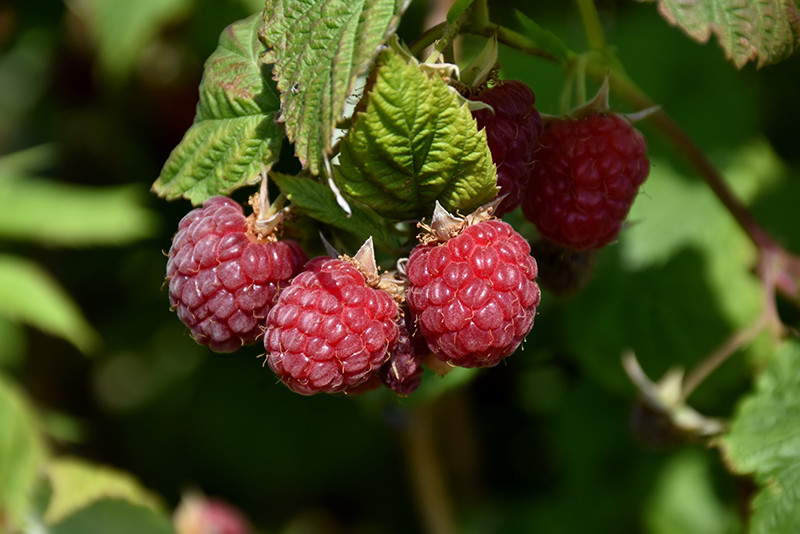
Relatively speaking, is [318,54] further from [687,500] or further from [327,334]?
[687,500]

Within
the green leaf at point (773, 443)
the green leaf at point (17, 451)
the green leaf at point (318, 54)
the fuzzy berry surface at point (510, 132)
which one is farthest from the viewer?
the green leaf at point (17, 451)

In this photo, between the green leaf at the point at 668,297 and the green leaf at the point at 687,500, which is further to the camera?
the green leaf at the point at 687,500

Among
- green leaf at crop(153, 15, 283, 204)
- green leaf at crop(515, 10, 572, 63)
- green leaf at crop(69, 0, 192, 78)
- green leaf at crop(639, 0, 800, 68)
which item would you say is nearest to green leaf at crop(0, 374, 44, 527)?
green leaf at crop(69, 0, 192, 78)

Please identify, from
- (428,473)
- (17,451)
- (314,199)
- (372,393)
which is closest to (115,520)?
(17,451)

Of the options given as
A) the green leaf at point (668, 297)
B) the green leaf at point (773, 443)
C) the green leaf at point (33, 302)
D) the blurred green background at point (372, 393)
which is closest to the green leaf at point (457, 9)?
the blurred green background at point (372, 393)

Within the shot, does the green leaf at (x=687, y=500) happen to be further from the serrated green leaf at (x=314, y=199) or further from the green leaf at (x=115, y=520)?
the serrated green leaf at (x=314, y=199)

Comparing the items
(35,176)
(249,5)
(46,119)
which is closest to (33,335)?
(35,176)
